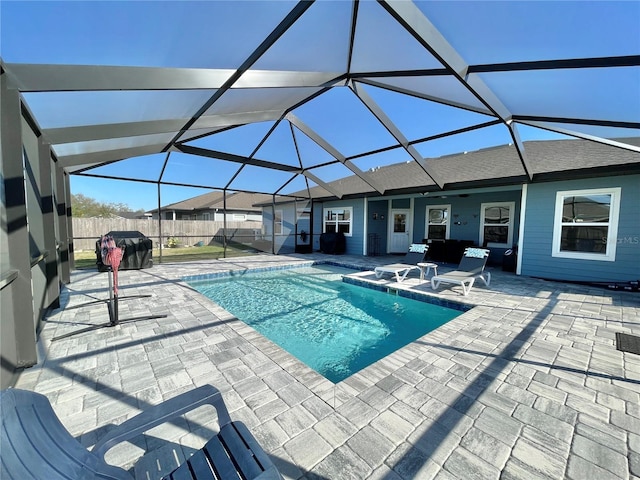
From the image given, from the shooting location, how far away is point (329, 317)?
16.5ft

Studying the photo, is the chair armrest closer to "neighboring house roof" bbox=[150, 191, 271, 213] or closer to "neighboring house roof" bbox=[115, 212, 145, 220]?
"neighboring house roof" bbox=[150, 191, 271, 213]

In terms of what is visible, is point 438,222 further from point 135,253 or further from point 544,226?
point 135,253

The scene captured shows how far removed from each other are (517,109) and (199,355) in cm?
590

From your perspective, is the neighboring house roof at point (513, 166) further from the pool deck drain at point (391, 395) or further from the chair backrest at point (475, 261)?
the pool deck drain at point (391, 395)

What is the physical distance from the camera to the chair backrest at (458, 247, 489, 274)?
6323 mm

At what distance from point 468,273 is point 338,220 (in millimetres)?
7293

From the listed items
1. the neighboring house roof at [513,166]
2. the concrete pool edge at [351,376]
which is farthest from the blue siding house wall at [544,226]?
the concrete pool edge at [351,376]

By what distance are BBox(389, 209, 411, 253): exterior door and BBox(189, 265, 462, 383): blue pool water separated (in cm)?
530

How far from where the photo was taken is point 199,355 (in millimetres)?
2906

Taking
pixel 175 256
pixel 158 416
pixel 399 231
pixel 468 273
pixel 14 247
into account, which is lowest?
pixel 175 256

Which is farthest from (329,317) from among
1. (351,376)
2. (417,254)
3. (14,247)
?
(14,247)

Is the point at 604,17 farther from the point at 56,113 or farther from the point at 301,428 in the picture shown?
the point at 56,113

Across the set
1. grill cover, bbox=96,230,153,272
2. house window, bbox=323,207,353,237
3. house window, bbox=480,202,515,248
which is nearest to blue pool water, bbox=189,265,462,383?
grill cover, bbox=96,230,153,272

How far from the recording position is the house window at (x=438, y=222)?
10614 mm
